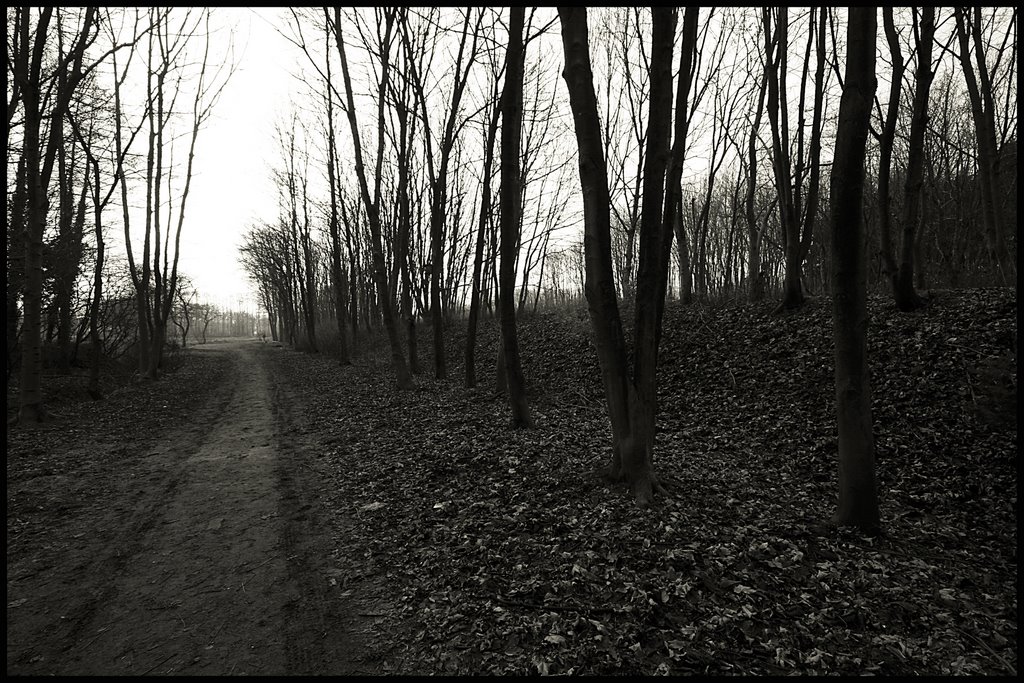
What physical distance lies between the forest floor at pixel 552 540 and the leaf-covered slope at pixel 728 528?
0.08ft

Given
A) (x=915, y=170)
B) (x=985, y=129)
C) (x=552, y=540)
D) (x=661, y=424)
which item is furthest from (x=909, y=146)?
(x=552, y=540)

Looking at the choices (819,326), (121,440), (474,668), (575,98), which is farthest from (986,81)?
(121,440)

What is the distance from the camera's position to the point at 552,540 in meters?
4.63

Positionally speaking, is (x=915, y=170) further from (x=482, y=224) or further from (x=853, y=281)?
(x=482, y=224)

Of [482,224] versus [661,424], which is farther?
[482,224]

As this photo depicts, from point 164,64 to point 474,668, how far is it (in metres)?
21.0

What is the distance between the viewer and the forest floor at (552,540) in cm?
337

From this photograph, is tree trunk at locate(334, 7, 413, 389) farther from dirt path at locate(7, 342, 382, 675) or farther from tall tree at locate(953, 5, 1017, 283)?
tall tree at locate(953, 5, 1017, 283)

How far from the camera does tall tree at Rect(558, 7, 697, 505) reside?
17.6ft

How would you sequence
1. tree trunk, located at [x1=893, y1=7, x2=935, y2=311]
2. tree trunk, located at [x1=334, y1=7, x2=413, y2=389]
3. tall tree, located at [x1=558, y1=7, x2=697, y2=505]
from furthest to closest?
tree trunk, located at [x1=334, y1=7, x2=413, y2=389]
tree trunk, located at [x1=893, y1=7, x2=935, y2=311]
tall tree, located at [x1=558, y1=7, x2=697, y2=505]

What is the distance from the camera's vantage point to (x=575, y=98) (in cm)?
560

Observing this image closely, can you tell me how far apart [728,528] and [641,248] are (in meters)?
2.85

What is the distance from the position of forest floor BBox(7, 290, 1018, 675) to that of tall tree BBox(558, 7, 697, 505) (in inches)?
23.2

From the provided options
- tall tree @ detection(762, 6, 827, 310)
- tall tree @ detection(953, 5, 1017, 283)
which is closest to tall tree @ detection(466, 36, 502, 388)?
tall tree @ detection(762, 6, 827, 310)
